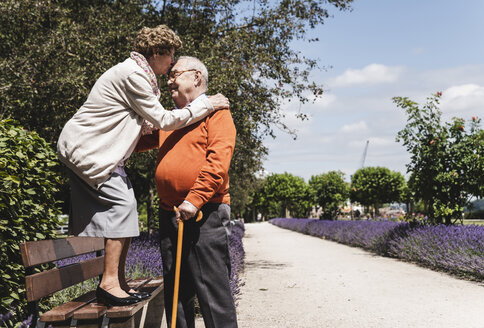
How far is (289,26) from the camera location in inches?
404

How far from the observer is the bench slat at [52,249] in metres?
2.69

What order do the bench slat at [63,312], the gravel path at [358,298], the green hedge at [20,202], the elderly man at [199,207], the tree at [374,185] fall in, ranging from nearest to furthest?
the bench slat at [63,312]
the elderly man at [199,207]
the green hedge at [20,202]
the gravel path at [358,298]
the tree at [374,185]

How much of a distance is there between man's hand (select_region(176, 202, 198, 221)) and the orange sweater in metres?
0.07

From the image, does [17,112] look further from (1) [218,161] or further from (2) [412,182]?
(2) [412,182]

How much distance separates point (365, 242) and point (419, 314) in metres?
9.76

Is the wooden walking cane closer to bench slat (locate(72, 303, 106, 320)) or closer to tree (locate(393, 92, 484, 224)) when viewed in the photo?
bench slat (locate(72, 303, 106, 320))

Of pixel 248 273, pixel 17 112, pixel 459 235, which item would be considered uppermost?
pixel 17 112

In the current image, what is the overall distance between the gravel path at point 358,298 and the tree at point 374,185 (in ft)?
135

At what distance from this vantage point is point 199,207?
2584mm

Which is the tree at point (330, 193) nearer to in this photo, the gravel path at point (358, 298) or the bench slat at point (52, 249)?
the gravel path at point (358, 298)

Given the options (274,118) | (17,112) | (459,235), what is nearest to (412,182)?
(459,235)

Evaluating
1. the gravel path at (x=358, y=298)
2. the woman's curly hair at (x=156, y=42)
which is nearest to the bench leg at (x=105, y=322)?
the woman's curly hair at (x=156, y=42)

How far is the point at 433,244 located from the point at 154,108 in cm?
877

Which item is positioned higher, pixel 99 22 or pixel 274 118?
pixel 99 22
